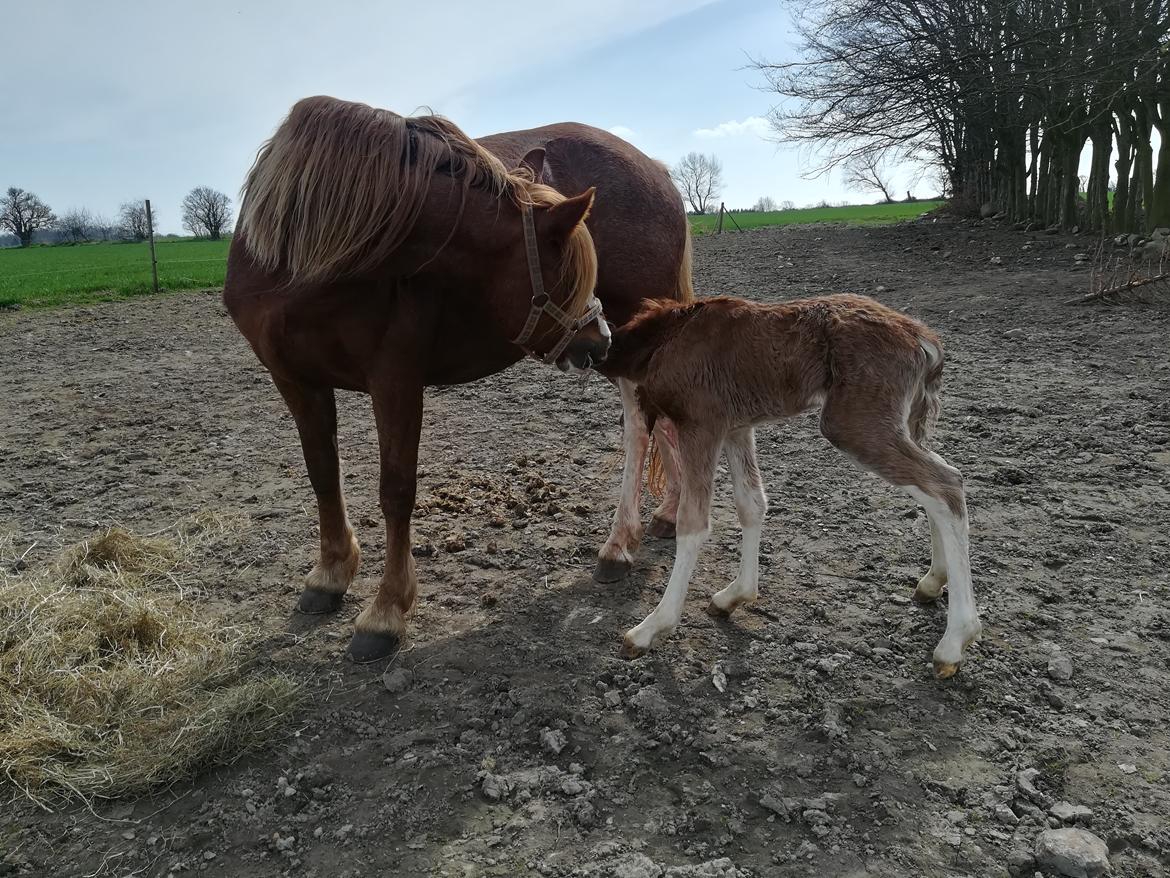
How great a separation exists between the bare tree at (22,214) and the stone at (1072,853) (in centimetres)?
10423

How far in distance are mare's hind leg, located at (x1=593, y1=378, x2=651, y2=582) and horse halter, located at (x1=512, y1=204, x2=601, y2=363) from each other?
27.9 inches

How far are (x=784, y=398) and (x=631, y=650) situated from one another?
126 cm

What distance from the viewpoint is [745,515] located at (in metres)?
3.66

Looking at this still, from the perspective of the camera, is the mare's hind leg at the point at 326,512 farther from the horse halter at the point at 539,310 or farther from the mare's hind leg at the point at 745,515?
the mare's hind leg at the point at 745,515

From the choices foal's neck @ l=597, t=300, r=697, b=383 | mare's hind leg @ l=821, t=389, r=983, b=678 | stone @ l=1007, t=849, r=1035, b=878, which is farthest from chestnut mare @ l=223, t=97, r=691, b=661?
stone @ l=1007, t=849, r=1035, b=878

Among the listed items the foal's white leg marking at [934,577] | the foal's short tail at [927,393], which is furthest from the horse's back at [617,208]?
the foal's white leg marking at [934,577]

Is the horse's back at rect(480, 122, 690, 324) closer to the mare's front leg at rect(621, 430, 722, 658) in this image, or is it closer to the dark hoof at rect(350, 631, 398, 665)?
the mare's front leg at rect(621, 430, 722, 658)

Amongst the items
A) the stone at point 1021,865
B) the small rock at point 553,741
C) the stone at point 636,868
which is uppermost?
the small rock at point 553,741

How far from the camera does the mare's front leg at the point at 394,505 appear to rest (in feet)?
10.8

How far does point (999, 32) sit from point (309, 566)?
1736 cm

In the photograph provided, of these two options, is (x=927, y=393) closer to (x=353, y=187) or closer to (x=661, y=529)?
(x=661, y=529)

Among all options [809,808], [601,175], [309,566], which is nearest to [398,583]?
[309,566]

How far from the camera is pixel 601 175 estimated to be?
4312 millimetres

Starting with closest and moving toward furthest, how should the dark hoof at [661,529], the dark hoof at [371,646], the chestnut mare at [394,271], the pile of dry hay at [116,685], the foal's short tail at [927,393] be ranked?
the pile of dry hay at [116,685] → the chestnut mare at [394,271] → the foal's short tail at [927,393] → the dark hoof at [371,646] → the dark hoof at [661,529]
